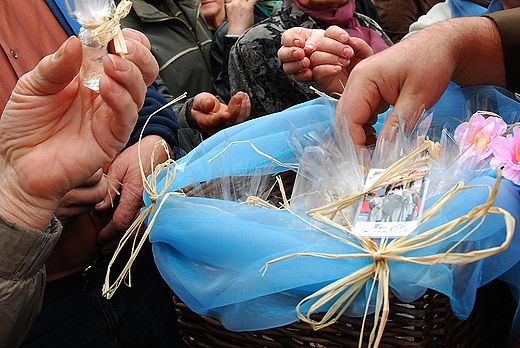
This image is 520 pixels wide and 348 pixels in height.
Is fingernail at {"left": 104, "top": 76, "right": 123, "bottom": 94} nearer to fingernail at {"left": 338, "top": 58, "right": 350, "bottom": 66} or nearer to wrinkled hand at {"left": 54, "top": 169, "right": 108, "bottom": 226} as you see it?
wrinkled hand at {"left": 54, "top": 169, "right": 108, "bottom": 226}

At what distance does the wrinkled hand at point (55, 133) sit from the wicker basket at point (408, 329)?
26 cm

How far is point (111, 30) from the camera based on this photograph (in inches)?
29.1

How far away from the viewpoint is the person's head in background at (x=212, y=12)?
2283mm

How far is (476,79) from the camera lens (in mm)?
937

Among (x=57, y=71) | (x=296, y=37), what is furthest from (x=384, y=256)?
(x=296, y=37)

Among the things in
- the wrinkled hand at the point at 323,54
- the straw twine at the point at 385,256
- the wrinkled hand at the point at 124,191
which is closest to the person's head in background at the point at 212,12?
the wrinkled hand at the point at 323,54

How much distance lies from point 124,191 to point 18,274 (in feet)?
1.11

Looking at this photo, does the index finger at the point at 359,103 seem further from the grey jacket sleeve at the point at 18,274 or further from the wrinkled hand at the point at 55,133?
the grey jacket sleeve at the point at 18,274

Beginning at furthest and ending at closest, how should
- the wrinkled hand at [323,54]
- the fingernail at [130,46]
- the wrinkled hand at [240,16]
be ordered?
1. the wrinkled hand at [240,16]
2. the wrinkled hand at [323,54]
3. the fingernail at [130,46]

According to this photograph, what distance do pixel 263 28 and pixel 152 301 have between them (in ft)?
2.75

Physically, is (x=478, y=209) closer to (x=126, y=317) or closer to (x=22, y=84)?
(x=22, y=84)

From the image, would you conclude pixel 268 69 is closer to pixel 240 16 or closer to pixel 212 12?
pixel 240 16

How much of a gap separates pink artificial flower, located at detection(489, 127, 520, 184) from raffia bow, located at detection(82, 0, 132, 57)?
532mm

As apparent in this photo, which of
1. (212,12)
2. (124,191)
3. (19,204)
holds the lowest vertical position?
(212,12)
